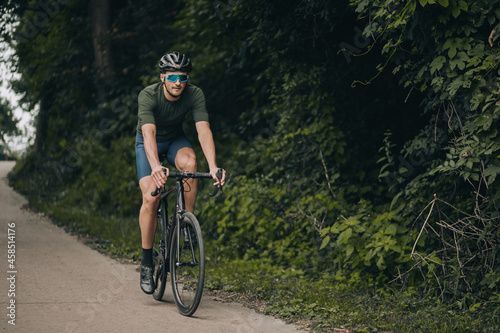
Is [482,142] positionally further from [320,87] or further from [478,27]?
[320,87]

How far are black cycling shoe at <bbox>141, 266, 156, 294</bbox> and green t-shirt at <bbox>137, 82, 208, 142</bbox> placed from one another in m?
1.23

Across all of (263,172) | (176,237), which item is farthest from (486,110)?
(263,172)

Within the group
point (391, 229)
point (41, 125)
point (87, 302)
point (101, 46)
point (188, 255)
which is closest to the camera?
point (188, 255)

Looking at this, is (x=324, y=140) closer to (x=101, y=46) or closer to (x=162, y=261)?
(x=162, y=261)

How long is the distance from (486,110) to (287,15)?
359 cm

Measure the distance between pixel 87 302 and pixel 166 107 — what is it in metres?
1.88

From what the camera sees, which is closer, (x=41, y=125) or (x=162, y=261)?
(x=162, y=261)

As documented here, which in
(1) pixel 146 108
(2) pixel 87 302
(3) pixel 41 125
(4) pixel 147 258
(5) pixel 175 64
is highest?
(5) pixel 175 64

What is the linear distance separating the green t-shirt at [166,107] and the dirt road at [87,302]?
1.58 metres

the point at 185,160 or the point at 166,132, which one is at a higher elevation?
the point at 166,132

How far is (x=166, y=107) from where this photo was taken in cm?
551

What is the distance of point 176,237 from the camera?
5.19 meters

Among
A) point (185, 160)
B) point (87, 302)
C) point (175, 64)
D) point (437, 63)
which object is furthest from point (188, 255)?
point (437, 63)

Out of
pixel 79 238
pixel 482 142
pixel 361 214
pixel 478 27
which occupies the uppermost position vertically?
pixel 478 27
